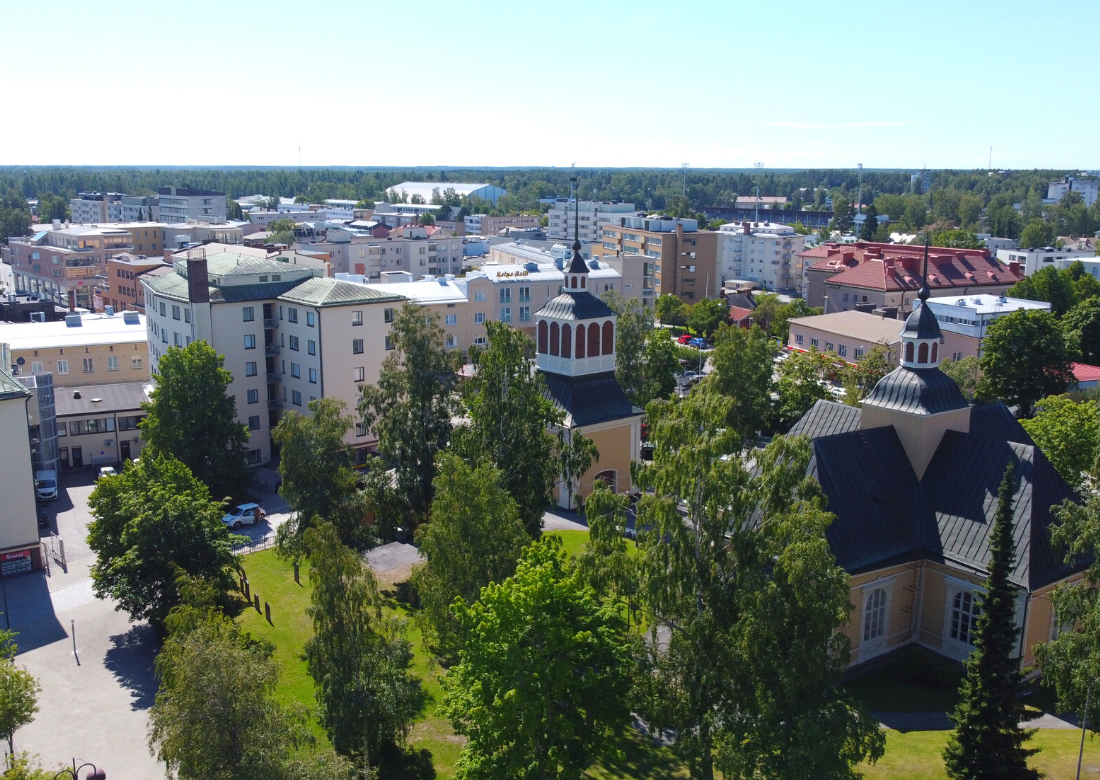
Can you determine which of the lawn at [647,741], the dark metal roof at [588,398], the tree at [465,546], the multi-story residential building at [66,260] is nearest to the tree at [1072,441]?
the lawn at [647,741]

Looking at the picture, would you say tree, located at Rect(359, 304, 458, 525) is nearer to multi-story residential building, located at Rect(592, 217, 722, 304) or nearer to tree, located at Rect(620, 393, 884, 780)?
tree, located at Rect(620, 393, 884, 780)

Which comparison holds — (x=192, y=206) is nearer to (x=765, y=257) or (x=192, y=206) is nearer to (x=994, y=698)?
(x=765, y=257)

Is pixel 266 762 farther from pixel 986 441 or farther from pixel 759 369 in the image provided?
pixel 759 369

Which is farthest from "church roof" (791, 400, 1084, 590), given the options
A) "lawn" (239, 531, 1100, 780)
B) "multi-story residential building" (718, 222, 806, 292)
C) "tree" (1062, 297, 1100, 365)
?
"multi-story residential building" (718, 222, 806, 292)

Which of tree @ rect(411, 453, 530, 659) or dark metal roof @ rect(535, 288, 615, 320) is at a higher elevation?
dark metal roof @ rect(535, 288, 615, 320)

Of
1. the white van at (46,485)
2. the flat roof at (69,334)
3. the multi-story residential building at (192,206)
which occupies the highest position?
the multi-story residential building at (192,206)

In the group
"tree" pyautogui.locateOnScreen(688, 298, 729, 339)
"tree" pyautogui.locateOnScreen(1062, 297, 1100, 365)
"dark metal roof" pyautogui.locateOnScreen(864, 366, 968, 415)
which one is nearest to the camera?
"dark metal roof" pyautogui.locateOnScreen(864, 366, 968, 415)

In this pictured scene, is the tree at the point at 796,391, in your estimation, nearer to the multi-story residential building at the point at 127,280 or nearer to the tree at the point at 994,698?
the tree at the point at 994,698

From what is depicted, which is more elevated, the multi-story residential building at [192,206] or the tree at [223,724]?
the multi-story residential building at [192,206]

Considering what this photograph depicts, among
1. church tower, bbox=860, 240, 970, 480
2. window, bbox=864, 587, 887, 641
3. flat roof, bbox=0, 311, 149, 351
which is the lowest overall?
window, bbox=864, 587, 887, 641
